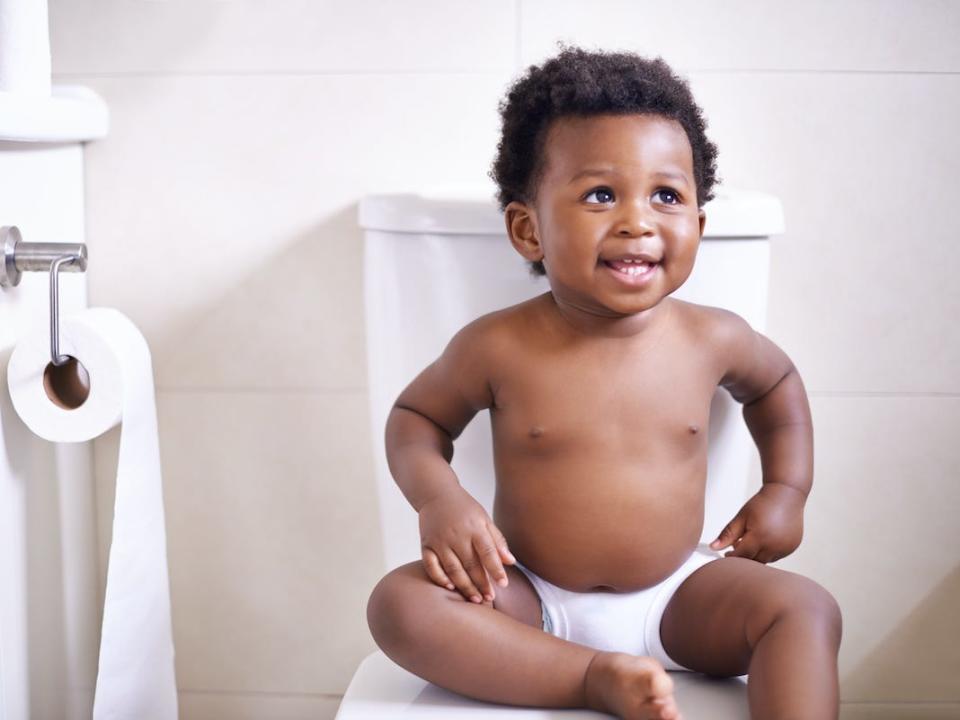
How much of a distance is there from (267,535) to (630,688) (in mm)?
649

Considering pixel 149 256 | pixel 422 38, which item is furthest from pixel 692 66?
pixel 149 256

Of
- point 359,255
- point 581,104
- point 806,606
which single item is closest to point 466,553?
point 806,606

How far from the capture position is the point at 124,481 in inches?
39.3

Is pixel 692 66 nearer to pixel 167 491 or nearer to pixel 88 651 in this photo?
pixel 167 491

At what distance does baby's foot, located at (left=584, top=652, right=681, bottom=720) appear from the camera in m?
0.67

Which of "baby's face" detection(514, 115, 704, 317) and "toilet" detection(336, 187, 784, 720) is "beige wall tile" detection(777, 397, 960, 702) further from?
"baby's face" detection(514, 115, 704, 317)

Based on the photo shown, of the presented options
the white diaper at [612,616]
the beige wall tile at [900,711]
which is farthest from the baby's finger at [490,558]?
the beige wall tile at [900,711]

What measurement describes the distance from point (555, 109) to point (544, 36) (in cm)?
30

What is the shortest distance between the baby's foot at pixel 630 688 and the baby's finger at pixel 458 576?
98 millimetres

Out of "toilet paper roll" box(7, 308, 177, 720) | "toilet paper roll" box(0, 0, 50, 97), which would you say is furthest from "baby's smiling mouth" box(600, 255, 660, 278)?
"toilet paper roll" box(0, 0, 50, 97)

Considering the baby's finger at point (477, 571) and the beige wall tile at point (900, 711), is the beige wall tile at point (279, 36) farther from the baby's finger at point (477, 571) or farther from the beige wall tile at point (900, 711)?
the beige wall tile at point (900, 711)

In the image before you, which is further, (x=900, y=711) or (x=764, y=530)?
(x=900, y=711)

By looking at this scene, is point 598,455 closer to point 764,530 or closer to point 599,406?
point 599,406

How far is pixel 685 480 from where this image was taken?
886mm
